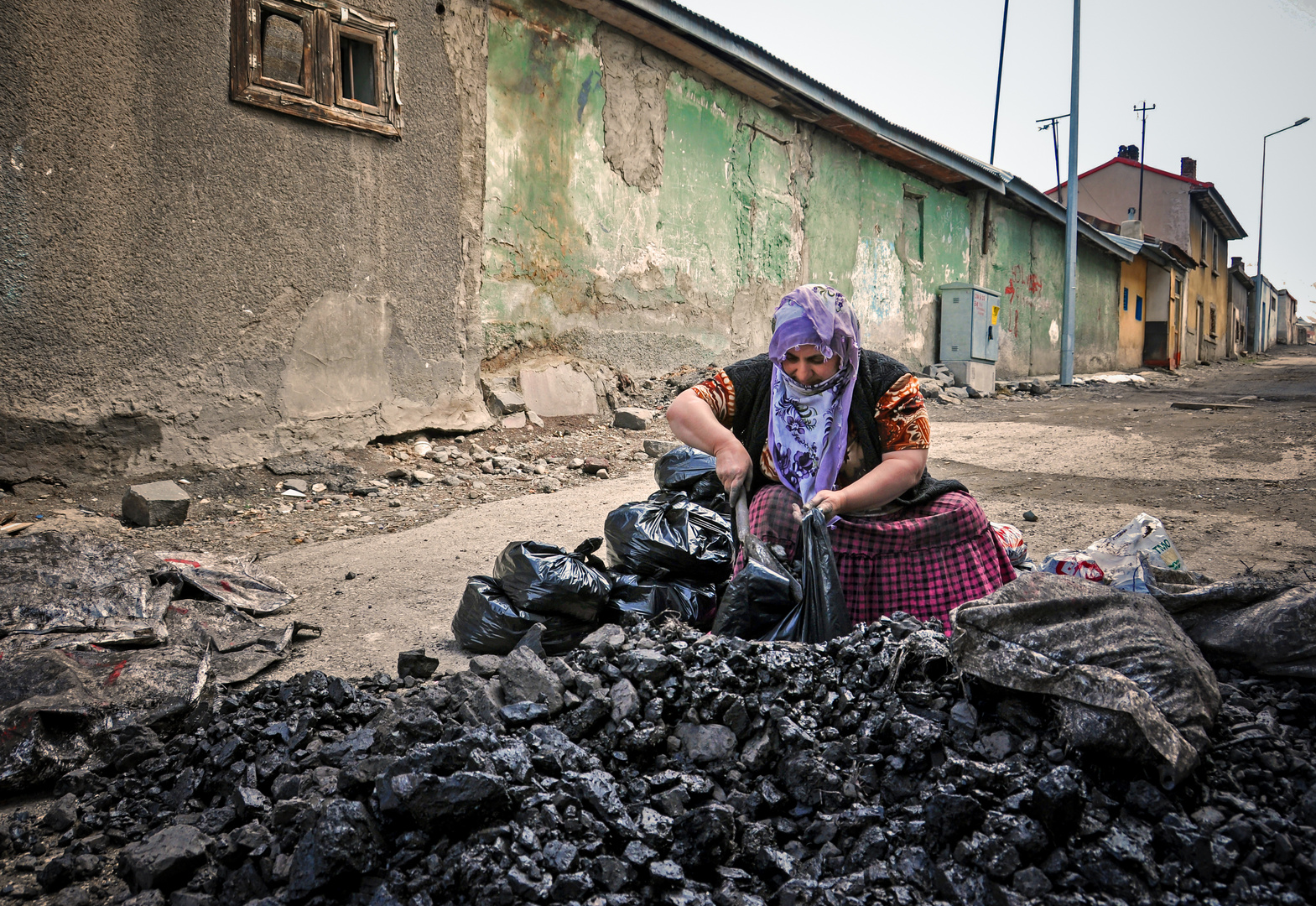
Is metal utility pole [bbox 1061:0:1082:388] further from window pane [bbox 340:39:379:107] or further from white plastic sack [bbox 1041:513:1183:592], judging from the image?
window pane [bbox 340:39:379:107]

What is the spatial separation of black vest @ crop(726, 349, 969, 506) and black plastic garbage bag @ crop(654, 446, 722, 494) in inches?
21.4

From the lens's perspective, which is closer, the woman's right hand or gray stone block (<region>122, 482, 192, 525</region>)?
the woman's right hand

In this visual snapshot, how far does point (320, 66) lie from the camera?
17.0 ft

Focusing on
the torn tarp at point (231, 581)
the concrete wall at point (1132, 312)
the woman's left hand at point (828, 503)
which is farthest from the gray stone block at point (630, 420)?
the concrete wall at point (1132, 312)

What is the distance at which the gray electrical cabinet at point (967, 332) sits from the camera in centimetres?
1275

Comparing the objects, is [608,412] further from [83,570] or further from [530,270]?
[83,570]

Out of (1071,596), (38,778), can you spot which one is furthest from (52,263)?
(1071,596)

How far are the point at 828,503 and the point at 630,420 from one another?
4.77m

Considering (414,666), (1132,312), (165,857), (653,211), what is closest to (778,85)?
(653,211)

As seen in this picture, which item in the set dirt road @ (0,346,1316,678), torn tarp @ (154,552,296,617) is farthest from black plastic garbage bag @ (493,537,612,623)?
torn tarp @ (154,552,296,617)

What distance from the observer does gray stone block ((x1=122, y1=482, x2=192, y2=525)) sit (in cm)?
415

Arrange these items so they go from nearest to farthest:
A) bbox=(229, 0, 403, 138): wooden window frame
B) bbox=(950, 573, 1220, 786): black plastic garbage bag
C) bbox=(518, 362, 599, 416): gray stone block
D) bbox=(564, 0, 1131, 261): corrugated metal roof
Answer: bbox=(950, 573, 1220, 786): black plastic garbage bag
bbox=(229, 0, 403, 138): wooden window frame
bbox=(518, 362, 599, 416): gray stone block
bbox=(564, 0, 1131, 261): corrugated metal roof

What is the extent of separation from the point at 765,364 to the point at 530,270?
433cm

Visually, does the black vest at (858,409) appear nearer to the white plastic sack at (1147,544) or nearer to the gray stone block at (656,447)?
the white plastic sack at (1147,544)
